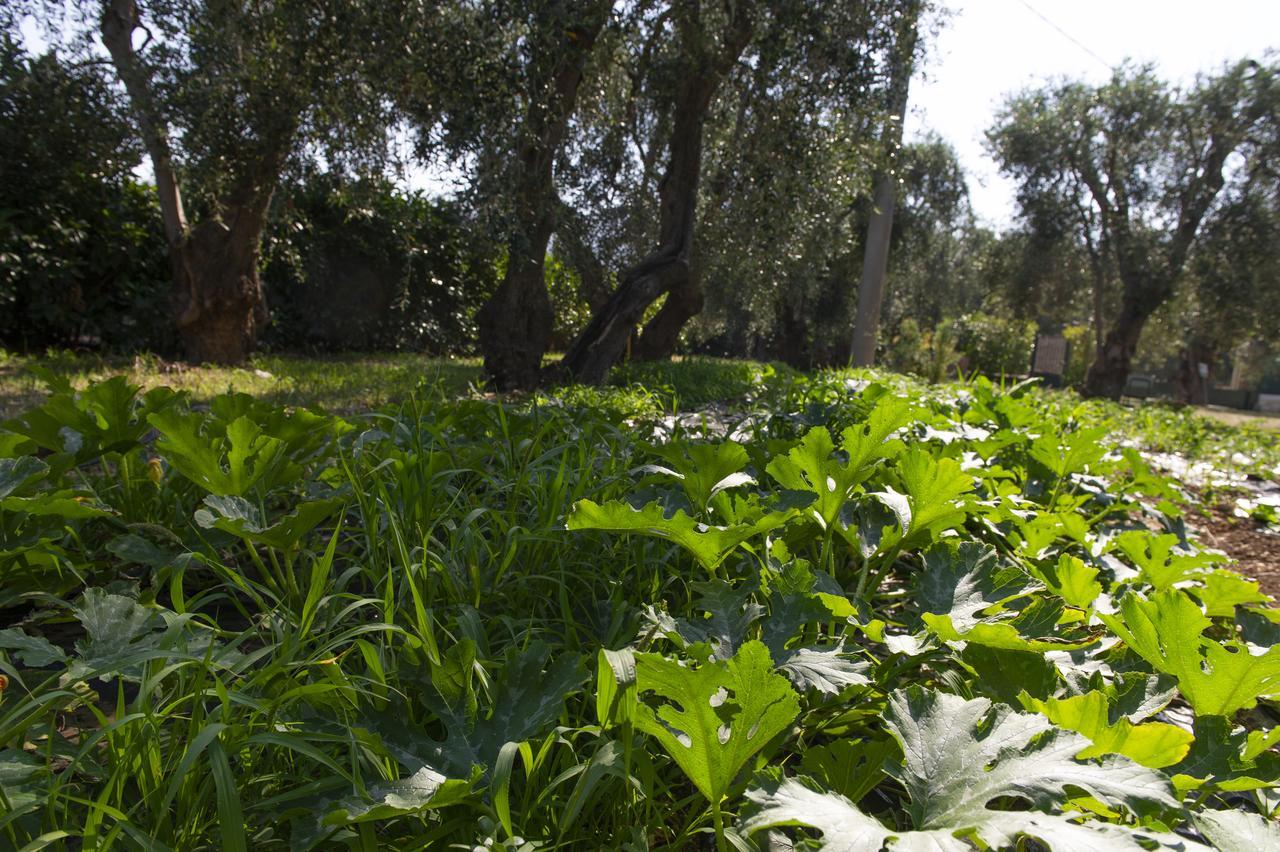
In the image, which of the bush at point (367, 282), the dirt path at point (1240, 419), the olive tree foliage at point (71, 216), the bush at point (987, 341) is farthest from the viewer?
the bush at point (987, 341)

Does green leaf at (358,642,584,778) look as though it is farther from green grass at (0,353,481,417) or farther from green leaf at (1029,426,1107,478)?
green grass at (0,353,481,417)

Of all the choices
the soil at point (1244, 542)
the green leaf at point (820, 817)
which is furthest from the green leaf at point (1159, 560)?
the soil at point (1244, 542)

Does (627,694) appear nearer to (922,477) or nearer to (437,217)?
(922,477)

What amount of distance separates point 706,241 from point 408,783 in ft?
30.6

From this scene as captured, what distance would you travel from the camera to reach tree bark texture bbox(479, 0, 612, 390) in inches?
228

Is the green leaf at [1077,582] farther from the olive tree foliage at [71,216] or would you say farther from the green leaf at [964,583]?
the olive tree foliage at [71,216]

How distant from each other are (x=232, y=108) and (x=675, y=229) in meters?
4.50

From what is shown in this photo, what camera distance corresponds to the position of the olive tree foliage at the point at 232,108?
5695mm

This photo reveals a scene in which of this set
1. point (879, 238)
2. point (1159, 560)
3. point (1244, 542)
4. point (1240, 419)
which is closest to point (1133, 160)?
point (1240, 419)

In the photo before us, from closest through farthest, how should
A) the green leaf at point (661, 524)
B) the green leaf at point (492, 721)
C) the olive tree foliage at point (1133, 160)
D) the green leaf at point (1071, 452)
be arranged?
1. the green leaf at point (492, 721)
2. the green leaf at point (661, 524)
3. the green leaf at point (1071, 452)
4. the olive tree foliage at point (1133, 160)

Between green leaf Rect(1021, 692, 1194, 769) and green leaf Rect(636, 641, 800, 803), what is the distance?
0.33 metres

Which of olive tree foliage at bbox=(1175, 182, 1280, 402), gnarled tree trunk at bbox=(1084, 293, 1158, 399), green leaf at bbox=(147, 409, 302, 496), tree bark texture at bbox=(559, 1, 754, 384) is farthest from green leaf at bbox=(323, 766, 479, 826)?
olive tree foliage at bbox=(1175, 182, 1280, 402)

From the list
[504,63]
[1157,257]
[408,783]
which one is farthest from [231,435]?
[1157,257]

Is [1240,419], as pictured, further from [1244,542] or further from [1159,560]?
[1159,560]
